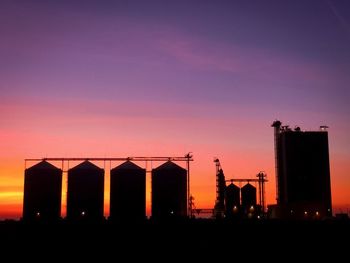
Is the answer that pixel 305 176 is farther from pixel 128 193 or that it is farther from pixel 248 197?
pixel 128 193

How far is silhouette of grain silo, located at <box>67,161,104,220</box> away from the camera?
83188mm

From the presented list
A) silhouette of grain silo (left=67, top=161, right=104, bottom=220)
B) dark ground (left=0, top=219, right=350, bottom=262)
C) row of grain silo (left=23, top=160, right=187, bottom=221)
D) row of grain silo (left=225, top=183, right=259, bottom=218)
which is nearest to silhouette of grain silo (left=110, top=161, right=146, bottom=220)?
row of grain silo (left=23, top=160, right=187, bottom=221)

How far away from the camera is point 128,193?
83375 mm

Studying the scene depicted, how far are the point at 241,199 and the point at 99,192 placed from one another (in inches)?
1552

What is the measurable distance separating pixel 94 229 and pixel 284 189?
57918mm

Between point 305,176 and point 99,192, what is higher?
point 305,176

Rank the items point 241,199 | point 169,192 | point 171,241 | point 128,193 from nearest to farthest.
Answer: point 171,241 → point 128,193 → point 169,192 → point 241,199

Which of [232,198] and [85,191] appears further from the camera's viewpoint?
[232,198]

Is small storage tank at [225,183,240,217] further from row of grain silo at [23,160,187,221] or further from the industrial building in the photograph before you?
row of grain silo at [23,160,187,221]

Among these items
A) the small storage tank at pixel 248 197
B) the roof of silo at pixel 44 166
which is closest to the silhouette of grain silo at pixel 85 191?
the roof of silo at pixel 44 166

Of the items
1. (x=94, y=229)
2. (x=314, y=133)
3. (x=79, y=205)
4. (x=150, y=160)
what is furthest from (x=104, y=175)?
(x=94, y=229)

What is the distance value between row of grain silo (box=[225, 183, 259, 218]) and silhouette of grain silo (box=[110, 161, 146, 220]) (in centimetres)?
2813

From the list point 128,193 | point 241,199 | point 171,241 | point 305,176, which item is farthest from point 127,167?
point 171,241

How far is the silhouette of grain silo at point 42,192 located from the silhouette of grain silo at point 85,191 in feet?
7.58
